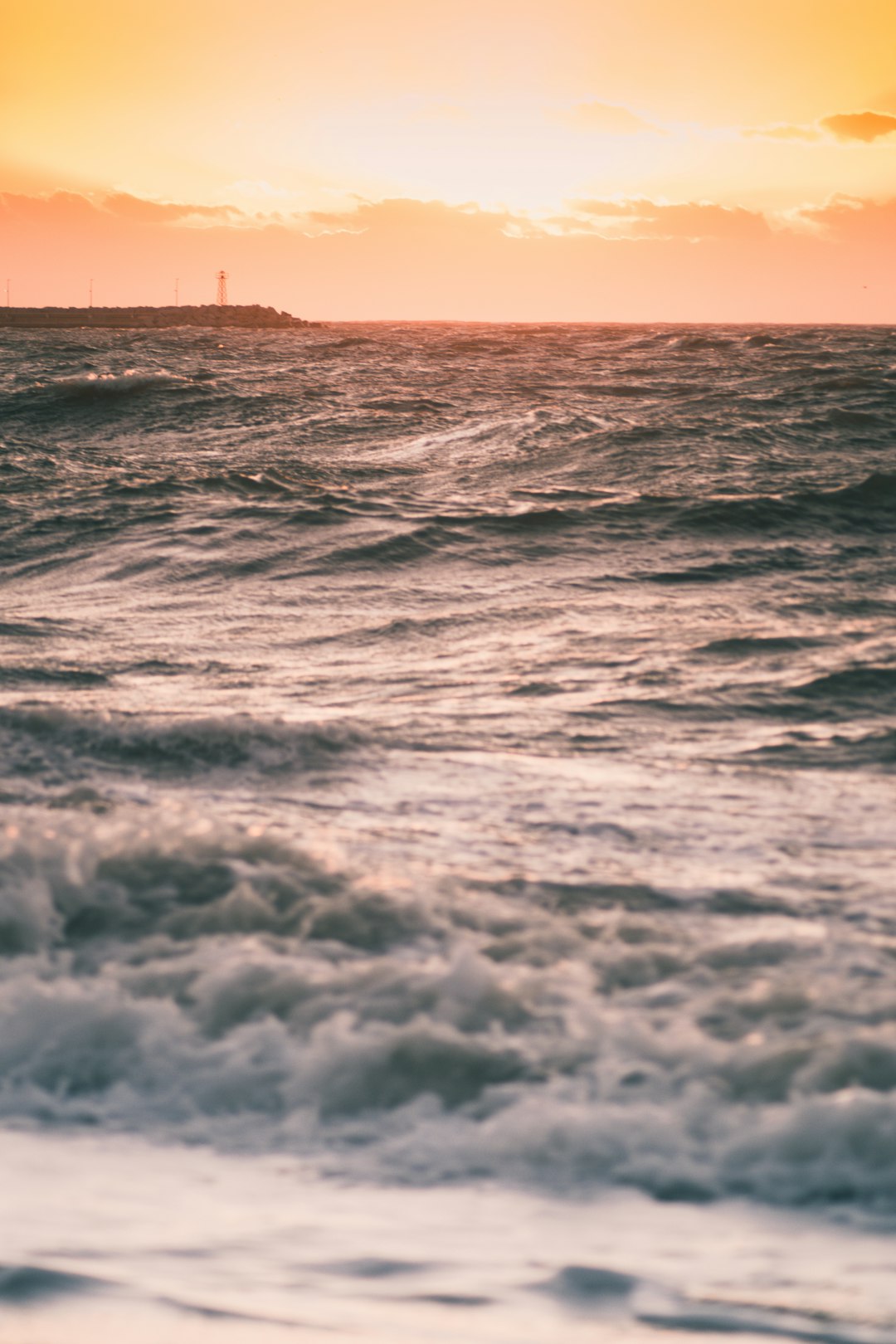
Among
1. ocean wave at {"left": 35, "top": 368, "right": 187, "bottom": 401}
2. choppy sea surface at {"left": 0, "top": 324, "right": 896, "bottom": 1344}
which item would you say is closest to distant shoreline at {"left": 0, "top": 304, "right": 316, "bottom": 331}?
ocean wave at {"left": 35, "top": 368, "right": 187, "bottom": 401}

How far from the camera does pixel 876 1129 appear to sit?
7.89ft

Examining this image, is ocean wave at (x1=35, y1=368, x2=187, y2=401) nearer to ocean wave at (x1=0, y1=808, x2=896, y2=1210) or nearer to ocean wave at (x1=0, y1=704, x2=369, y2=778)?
ocean wave at (x1=0, y1=704, x2=369, y2=778)

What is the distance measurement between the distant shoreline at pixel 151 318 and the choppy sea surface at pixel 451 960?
350 ft

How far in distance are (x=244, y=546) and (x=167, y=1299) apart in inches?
326

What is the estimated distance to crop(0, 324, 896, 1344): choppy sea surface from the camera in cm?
207

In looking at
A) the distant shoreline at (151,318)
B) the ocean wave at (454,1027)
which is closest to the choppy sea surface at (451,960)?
the ocean wave at (454,1027)

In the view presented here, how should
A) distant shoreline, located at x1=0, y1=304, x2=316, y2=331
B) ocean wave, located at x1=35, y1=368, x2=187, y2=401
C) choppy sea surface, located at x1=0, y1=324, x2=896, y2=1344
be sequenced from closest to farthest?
choppy sea surface, located at x1=0, y1=324, x2=896, y2=1344 → ocean wave, located at x1=35, y1=368, x2=187, y2=401 → distant shoreline, located at x1=0, y1=304, x2=316, y2=331

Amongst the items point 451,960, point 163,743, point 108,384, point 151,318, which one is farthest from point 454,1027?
point 151,318

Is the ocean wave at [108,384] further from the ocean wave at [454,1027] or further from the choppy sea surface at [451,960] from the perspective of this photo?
the ocean wave at [454,1027]

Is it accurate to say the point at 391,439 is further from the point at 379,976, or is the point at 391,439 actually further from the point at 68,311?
the point at 68,311

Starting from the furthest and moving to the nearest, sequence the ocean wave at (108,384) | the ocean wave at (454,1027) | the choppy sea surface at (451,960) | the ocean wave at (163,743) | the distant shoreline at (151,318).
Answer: the distant shoreline at (151,318) → the ocean wave at (108,384) → the ocean wave at (163,743) → the ocean wave at (454,1027) → the choppy sea surface at (451,960)

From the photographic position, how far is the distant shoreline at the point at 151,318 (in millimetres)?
108312

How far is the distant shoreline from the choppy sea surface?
107m

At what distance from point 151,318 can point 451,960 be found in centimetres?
12106
